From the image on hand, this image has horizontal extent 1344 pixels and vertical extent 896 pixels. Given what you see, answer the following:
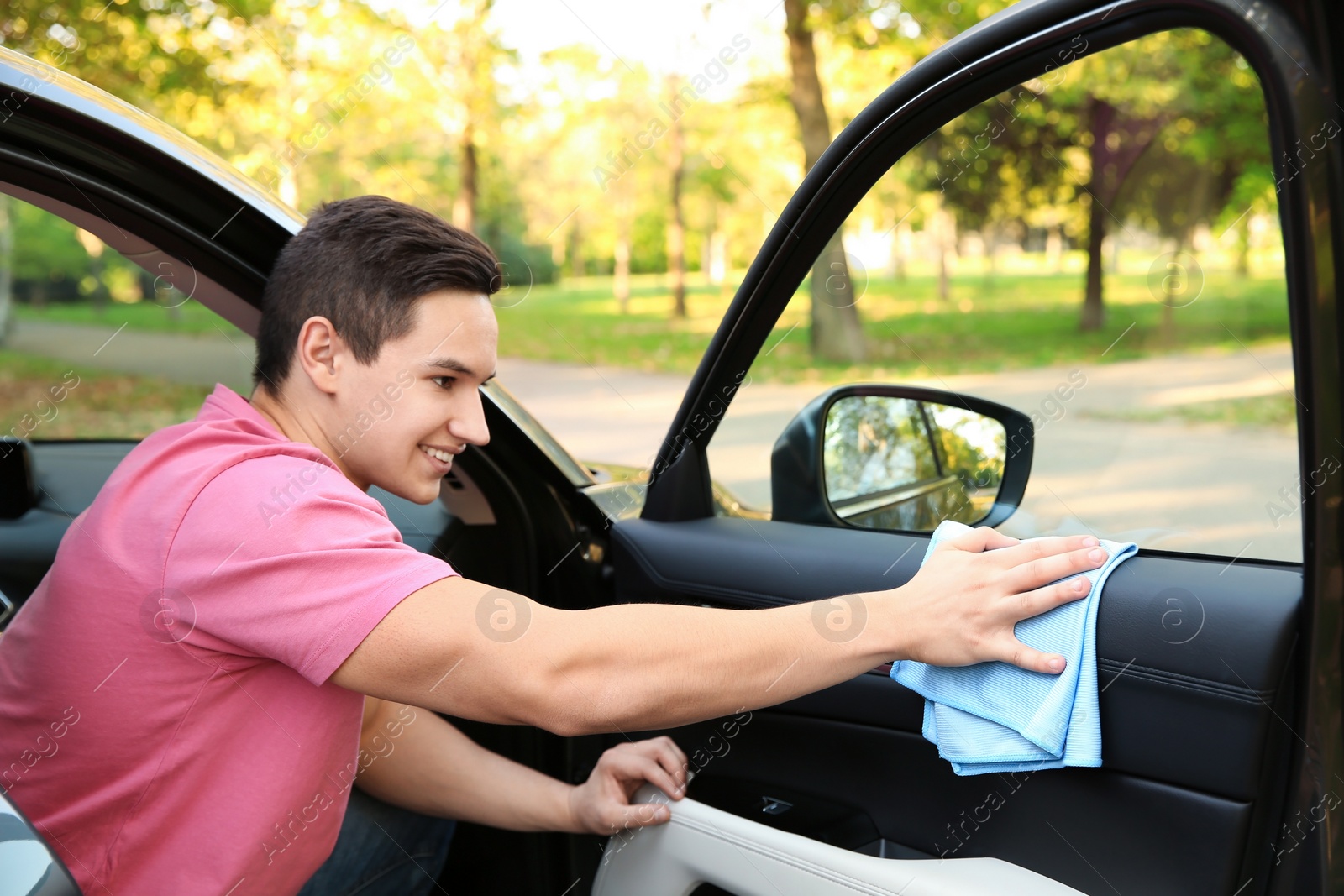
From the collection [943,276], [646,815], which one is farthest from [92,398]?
[943,276]

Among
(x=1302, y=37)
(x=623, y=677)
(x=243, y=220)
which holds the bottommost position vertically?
(x=623, y=677)

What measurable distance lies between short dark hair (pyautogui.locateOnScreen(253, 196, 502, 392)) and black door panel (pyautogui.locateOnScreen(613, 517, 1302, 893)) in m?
0.71

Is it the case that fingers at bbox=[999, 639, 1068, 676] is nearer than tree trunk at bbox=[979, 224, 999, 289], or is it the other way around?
fingers at bbox=[999, 639, 1068, 676]

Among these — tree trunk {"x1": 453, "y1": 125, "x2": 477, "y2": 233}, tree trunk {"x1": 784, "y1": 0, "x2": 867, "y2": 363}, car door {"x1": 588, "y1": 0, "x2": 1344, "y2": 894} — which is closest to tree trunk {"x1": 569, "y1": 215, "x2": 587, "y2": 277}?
tree trunk {"x1": 453, "y1": 125, "x2": 477, "y2": 233}

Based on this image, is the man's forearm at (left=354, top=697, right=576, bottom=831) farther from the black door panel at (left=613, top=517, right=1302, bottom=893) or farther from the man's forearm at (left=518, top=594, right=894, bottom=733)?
the man's forearm at (left=518, top=594, right=894, bottom=733)

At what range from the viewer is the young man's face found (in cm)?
159

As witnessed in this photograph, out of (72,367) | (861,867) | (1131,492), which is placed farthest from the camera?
(72,367)

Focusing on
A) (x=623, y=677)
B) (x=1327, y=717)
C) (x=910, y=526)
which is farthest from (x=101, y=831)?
(x=1327, y=717)

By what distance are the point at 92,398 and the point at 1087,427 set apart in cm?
1044

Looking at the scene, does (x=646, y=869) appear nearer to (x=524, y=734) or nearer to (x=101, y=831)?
(x=524, y=734)

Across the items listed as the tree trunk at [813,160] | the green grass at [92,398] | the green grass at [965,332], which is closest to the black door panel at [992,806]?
the green grass at [965,332]

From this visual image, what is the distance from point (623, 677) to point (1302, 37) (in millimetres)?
1024

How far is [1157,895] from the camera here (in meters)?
1.39

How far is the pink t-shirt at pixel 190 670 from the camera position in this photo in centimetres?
131
